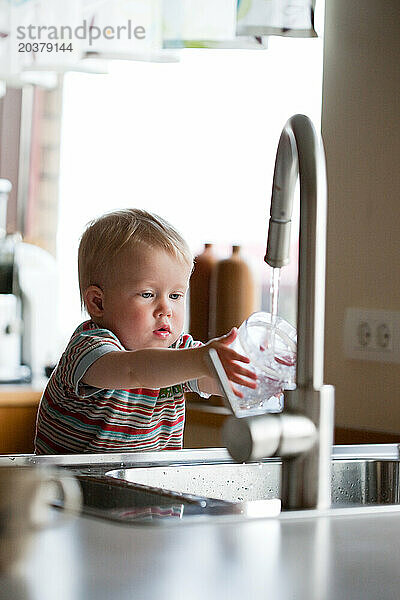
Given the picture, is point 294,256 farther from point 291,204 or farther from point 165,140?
point 291,204

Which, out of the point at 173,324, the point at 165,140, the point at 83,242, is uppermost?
the point at 165,140

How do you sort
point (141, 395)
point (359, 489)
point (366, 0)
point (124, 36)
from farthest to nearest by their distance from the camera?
point (124, 36), point (366, 0), point (141, 395), point (359, 489)

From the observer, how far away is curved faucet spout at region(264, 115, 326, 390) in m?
1.01

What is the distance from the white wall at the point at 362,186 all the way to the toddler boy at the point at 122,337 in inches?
28.5

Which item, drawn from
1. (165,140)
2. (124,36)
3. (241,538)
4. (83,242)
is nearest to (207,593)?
(241,538)

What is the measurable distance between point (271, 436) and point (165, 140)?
→ 2.22 meters

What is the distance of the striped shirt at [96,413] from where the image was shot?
144cm

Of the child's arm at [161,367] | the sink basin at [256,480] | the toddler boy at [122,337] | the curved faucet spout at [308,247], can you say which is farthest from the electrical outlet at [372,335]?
the curved faucet spout at [308,247]

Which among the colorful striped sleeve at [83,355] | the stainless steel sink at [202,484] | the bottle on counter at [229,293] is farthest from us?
the bottle on counter at [229,293]

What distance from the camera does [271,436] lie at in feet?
3.10

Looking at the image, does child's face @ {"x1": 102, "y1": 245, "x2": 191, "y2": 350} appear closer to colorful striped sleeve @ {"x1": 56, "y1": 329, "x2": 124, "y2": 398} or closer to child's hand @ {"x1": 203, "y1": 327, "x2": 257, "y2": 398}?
colorful striped sleeve @ {"x1": 56, "y1": 329, "x2": 124, "y2": 398}

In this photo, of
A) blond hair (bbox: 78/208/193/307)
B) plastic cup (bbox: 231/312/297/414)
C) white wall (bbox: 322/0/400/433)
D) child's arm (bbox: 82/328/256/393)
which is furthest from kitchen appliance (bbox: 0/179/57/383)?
plastic cup (bbox: 231/312/297/414)

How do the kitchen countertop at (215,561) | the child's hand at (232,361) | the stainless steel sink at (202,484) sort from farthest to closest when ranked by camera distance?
the child's hand at (232,361) < the stainless steel sink at (202,484) < the kitchen countertop at (215,561)

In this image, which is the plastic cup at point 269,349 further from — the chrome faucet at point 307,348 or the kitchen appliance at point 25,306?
the kitchen appliance at point 25,306
